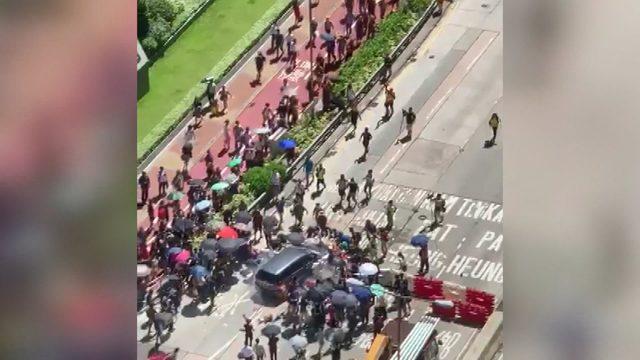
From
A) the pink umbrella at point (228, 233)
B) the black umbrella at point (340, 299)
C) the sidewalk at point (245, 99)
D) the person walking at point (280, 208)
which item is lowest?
the person walking at point (280, 208)

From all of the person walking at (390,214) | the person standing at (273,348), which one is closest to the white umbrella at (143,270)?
the person standing at (273,348)

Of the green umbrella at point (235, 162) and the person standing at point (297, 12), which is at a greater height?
the person standing at point (297, 12)

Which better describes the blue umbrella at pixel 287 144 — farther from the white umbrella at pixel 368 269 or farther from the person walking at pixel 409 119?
the white umbrella at pixel 368 269

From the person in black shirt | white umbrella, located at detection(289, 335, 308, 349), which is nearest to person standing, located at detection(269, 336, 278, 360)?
white umbrella, located at detection(289, 335, 308, 349)

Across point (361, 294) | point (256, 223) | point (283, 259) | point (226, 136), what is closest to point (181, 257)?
point (283, 259)
